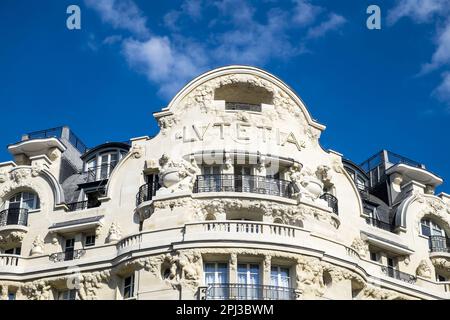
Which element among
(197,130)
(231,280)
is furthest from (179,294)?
(197,130)

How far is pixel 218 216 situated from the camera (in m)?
35.6

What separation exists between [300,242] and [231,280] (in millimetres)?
2964

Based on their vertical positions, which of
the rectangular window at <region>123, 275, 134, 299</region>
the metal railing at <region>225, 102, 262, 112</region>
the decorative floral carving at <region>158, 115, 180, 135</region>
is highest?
the metal railing at <region>225, 102, 262, 112</region>

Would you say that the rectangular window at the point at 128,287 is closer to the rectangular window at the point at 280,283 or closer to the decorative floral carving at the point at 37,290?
the decorative floral carving at the point at 37,290

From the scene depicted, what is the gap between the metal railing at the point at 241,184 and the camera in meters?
36.3

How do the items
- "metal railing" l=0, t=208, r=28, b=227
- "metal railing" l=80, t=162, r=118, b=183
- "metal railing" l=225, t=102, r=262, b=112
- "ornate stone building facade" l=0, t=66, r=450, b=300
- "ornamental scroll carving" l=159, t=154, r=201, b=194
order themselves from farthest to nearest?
"metal railing" l=80, t=162, r=118, b=183 < "metal railing" l=0, t=208, r=28, b=227 < "metal railing" l=225, t=102, r=262, b=112 < "ornamental scroll carving" l=159, t=154, r=201, b=194 < "ornate stone building facade" l=0, t=66, r=450, b=300

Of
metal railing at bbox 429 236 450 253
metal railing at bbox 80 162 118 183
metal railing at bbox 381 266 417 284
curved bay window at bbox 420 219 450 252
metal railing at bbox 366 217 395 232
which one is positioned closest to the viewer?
metal railing at bbox 381 266 417 284

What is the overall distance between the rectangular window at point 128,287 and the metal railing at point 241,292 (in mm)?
3278

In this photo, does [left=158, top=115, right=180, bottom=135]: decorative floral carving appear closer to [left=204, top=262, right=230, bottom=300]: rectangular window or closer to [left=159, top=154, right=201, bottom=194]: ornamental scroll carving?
[left=159, top=154, right=201, bottom=194]: ornamental scroll carving

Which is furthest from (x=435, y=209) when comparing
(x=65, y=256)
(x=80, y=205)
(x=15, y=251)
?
(x=15, y=251)

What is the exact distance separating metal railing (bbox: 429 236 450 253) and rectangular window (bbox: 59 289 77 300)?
15.1m

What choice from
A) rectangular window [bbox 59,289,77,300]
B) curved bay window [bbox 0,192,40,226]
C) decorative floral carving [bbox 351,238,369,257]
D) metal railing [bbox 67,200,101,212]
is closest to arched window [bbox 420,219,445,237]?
decorative floral carving [bbox 351,238,369,257]

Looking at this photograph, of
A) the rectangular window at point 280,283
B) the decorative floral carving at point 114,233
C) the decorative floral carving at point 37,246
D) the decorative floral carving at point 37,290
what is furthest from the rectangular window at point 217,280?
the decorative floral carving at point 37,246

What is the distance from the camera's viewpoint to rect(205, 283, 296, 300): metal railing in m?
32.7
